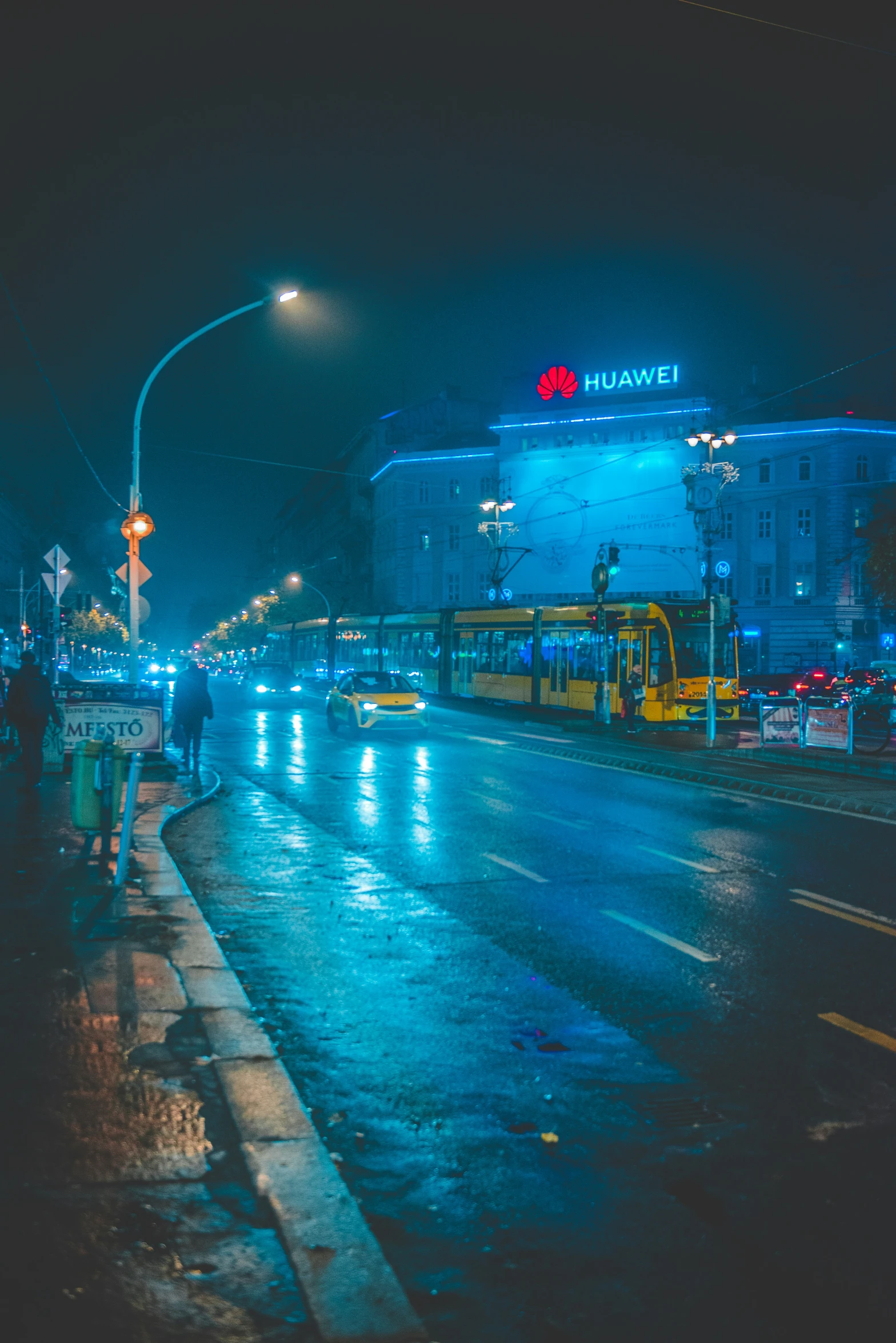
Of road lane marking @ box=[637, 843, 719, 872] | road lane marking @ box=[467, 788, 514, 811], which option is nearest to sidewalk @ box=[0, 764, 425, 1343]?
road lane marking @ box=[637, 843, 719, 872]

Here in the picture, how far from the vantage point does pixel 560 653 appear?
3512cm

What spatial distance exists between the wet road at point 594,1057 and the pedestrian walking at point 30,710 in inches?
167

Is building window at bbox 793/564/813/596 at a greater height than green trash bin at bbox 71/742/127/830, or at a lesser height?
greater

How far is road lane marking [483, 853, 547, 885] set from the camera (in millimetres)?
9836

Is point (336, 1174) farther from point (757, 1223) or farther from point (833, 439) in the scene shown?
point (833, 439)

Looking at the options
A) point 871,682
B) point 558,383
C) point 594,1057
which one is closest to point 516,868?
point 594,1057

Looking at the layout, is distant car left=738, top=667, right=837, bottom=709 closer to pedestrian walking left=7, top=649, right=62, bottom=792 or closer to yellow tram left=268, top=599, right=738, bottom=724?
yellow tram left=268, top=599, right=738, bottom=724

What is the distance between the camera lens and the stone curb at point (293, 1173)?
10.4 ft

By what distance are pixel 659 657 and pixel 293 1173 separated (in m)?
27.2

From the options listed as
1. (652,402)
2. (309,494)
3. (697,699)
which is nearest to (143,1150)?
(697,699)

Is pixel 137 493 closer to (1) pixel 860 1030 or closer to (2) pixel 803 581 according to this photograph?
(1) pixel 860 1030

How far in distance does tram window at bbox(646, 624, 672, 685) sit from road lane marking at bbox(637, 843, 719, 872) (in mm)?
18960

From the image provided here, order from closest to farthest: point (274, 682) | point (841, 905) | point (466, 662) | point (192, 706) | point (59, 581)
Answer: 1. point (841, 905)
2. point (192, 706)
3. point (59, 581)
4. point (466, 662)
5. point (274, 682)

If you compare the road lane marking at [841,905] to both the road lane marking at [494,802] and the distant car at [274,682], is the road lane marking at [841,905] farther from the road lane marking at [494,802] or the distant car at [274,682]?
the distant car at [274,682]
